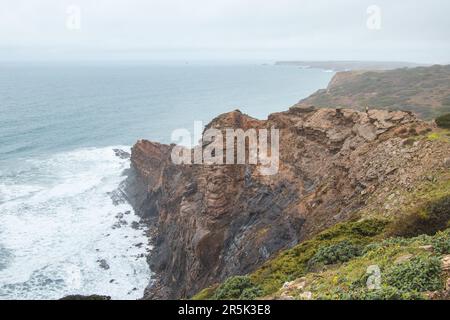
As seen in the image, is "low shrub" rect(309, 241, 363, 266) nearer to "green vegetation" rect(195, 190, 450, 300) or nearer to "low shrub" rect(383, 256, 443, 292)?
"green vegetation" rect(195, 190, 450, 300)

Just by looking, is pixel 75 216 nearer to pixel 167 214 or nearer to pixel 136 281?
pixel 167 214

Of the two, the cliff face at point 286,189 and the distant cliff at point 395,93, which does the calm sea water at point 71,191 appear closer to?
the cliff face at point 286,189

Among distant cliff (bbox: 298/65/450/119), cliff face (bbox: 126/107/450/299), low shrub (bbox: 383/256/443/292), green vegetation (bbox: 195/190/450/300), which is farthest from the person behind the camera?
distant cliff (bbox: 298/65/450/119)

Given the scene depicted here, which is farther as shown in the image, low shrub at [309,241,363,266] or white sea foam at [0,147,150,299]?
white sea foam at [0,147,150,299]

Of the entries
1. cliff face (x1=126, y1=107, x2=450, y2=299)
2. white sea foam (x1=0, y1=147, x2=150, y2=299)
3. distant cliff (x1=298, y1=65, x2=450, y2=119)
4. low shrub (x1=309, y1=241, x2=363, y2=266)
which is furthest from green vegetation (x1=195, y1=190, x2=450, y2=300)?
distant cliff (x1=298, y1=65, x2=450, y2=119)

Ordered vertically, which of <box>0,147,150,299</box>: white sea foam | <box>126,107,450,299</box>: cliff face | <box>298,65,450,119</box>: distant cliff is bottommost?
<box>0,147,150,299</box>: white sea foam

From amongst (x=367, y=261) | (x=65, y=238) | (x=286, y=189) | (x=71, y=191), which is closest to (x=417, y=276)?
(x=367, y=261)
